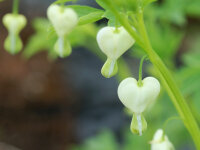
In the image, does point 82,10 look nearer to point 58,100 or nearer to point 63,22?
point 63,22

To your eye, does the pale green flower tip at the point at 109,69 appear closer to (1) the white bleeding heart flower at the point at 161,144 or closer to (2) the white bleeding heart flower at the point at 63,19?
(2) the white bleeding heart flower at the point at 63,19

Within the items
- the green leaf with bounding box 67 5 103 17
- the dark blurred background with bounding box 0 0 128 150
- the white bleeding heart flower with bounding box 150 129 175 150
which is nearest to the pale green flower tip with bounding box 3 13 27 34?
the green leaf with bounding box 67 5 103 17

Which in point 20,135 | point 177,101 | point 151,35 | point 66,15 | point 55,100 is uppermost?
point 55,100

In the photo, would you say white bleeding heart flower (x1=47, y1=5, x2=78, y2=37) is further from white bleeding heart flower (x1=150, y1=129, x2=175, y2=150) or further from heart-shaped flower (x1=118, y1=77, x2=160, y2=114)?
white bleeding heart flower (x1=150, y1=129, x2=175, y2=150)

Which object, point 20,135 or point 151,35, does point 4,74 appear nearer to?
point 20,135

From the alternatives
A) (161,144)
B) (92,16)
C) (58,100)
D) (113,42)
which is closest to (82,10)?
(92,16)

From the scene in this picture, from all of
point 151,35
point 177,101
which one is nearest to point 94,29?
point 151,35
